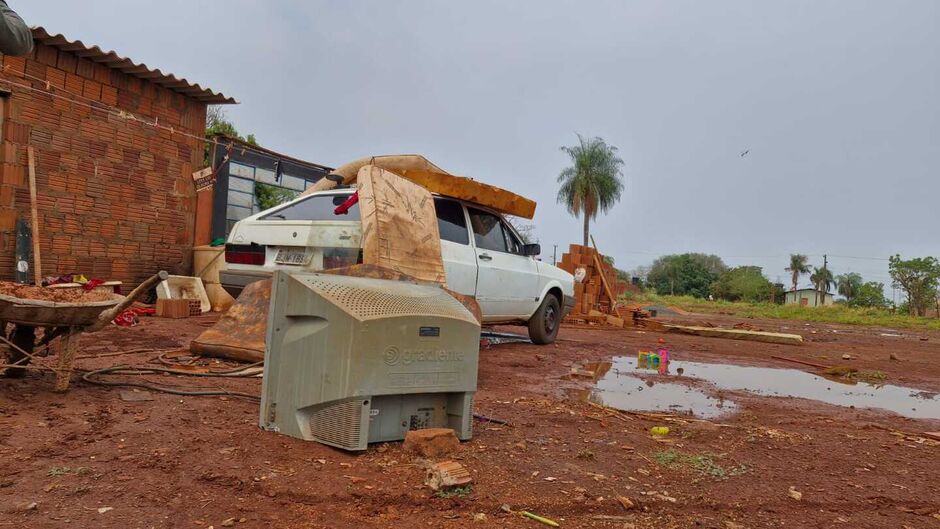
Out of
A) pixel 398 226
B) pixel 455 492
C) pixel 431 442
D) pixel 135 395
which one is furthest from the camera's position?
pixel 398 226

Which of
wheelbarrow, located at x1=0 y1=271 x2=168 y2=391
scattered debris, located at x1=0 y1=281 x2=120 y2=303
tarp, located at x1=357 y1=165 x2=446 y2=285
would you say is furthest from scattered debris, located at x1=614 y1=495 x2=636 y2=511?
scattered debris, located at x1=0 y1=281 x2=120 y2=303

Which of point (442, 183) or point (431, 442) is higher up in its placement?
point (442, 183)

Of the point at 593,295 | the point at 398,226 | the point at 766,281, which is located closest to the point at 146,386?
the point at 398,226

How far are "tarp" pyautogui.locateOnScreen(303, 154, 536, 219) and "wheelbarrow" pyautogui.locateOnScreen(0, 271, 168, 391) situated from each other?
→ 298cm

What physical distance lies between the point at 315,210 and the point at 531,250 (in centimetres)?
329

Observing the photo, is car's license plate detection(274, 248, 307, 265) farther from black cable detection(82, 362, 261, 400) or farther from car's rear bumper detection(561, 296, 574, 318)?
car's rear bumper detection(561, 296, 574, 318)

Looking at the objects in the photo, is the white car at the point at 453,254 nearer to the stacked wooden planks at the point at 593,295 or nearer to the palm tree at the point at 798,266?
the stacked wooden planks at the point at 593,295

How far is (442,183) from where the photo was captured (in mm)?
6566

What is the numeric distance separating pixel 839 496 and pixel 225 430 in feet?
10.0

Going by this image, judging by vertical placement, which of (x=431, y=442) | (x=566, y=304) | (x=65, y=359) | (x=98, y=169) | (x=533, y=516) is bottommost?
(x=533, y=516)

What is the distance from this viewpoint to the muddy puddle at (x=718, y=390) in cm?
504

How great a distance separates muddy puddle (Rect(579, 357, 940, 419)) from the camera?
504 cm

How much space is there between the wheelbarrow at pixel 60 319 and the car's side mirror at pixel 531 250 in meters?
5.11

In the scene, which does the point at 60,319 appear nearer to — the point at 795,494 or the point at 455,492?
the point at 455,492
